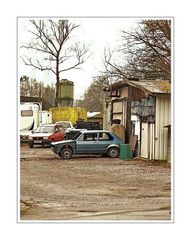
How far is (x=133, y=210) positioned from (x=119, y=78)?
3.13 feet

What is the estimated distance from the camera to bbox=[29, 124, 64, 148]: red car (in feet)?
23.0

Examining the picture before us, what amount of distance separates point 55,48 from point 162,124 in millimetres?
941

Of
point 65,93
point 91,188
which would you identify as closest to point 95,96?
point 65,93

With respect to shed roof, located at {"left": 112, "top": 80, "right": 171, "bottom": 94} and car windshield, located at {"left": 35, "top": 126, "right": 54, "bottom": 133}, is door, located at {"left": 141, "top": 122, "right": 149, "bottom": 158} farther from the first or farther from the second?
car windshield, located at {"left": 35, "top": 126, "right": 54, "bottom": 133}

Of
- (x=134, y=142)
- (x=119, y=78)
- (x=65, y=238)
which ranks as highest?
(x=119, y=78)

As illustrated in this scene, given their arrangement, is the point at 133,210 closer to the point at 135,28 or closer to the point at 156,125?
the point at 156,125

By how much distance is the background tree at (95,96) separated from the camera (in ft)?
23.0

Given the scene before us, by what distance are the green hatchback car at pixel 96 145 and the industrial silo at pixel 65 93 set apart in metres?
0.24

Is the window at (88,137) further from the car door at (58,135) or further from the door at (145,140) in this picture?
the door at (145,140)

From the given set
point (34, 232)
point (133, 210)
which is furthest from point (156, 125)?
point (34, 232)

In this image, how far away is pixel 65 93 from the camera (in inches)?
276

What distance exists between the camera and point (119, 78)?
7.10 m

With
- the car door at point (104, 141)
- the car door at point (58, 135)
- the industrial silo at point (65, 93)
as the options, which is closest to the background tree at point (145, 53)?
the industrial silo at point (65, 93)

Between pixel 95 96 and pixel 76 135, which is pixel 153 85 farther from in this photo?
pixel 76 135
